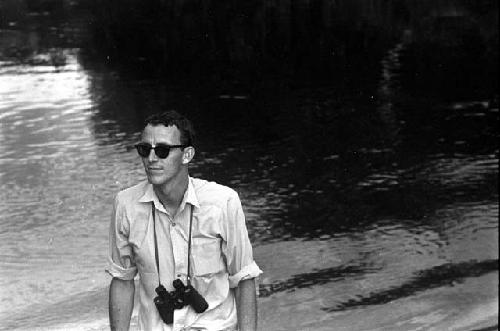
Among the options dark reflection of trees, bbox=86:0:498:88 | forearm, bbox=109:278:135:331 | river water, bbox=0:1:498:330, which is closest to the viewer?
forearm, bbox=109:278:135:331

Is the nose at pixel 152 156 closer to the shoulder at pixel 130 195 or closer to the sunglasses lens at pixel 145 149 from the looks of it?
the sunglasses lens at pixel 145 149

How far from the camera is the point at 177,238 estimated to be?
14.8 ft

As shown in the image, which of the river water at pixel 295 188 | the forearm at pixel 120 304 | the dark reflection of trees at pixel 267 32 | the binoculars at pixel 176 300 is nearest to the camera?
the binoculars at pixel 176 300

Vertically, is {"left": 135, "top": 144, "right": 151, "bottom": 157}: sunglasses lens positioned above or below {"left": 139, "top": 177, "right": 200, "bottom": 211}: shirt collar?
above

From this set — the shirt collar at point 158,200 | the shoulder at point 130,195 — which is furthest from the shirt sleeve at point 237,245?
the shoulder at point 130,195

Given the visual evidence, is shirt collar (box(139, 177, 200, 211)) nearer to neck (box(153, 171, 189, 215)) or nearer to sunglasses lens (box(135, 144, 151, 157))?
neck (box(153, 171, 189, 215))

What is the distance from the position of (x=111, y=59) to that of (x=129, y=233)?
31.5 ft

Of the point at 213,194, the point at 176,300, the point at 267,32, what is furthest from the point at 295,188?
the point at 267,32

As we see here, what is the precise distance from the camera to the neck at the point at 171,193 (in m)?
4.54

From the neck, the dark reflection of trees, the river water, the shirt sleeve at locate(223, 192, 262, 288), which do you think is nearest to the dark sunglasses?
the neck

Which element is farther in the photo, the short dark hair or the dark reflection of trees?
the dark reflection of trees

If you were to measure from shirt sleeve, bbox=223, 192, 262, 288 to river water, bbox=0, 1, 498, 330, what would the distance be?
7.64ft

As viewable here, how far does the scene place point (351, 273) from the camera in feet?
25.7

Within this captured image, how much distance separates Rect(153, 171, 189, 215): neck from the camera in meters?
4.54
